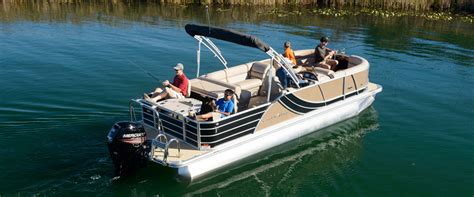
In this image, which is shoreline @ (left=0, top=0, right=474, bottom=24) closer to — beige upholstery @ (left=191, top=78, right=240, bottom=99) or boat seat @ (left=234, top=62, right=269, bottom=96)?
boat seat @ (left=234, top=62, right=269, bottom=96)

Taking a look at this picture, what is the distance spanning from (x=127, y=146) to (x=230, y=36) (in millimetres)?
3107

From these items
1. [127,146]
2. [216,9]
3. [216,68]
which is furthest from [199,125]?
[216,9]

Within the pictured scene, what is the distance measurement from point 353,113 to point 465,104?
3.96m

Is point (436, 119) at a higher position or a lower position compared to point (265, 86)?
lower

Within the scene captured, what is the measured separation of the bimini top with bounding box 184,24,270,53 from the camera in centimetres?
984

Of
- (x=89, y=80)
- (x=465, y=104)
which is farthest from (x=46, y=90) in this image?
(x=465, y=104)

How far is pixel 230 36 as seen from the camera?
1013cm

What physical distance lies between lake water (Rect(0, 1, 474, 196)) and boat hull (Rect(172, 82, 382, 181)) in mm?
238

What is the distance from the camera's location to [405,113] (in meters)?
13.8

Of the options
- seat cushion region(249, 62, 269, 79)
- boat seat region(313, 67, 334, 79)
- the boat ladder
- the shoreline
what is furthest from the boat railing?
the shoreline

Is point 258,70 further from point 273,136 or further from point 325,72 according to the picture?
point 273,136

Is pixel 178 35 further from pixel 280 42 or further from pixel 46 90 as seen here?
pixel 46 90

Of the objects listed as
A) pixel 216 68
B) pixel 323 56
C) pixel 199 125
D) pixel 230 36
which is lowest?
pixel 199 125

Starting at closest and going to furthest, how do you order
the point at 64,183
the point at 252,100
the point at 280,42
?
the point at 64,183, the point at 252,100, the point at 280,42
